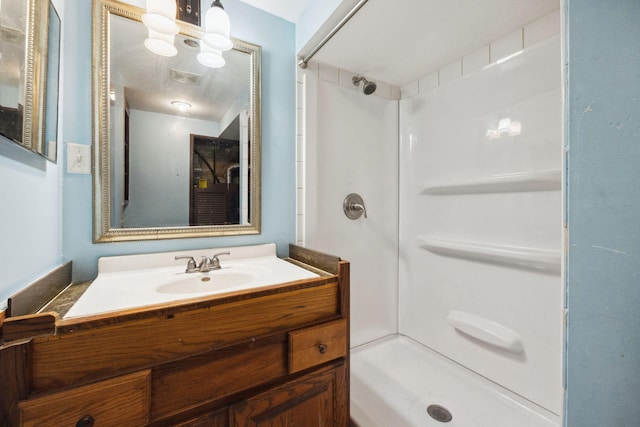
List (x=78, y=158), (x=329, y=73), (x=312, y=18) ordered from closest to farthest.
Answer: (x=78, y=158) → (x=312, y=18) → (x=329, y=73)

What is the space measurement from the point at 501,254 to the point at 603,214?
801 mm

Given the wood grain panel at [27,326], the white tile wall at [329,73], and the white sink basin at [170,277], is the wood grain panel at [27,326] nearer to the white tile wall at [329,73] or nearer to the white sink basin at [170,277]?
the white sink basin at [170,277]

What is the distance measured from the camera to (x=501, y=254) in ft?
3.99

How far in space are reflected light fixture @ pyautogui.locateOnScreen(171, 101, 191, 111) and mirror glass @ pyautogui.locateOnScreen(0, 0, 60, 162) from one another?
13.9 inches

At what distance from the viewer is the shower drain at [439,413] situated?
3.60ft

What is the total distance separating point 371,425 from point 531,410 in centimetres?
70

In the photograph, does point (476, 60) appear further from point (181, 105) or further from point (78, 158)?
point (78, 158)

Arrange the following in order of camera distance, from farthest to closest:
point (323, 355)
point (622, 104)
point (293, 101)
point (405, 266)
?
point (405, 266) < point (293, 101) < point (323, 355) < point (622, 104)

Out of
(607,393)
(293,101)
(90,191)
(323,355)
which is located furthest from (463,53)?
(90,191)

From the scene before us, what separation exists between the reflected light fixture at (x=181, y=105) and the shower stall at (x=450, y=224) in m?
0.52

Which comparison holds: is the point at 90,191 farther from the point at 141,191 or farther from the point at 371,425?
the point at 371,425

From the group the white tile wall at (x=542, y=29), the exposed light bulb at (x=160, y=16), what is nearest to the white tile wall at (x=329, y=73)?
the exposed light bulb at (x=160, y=16)

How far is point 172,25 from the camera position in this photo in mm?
922

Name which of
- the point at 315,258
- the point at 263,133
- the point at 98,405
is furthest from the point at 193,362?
the point at 263,133
